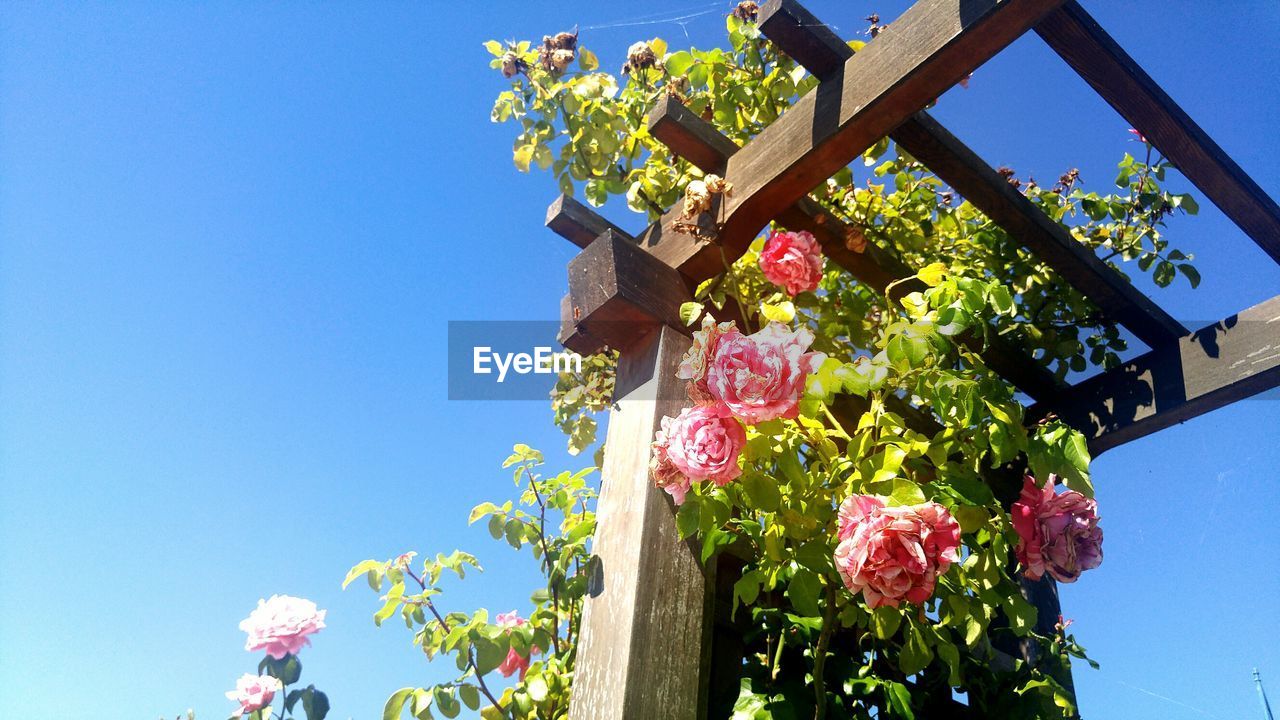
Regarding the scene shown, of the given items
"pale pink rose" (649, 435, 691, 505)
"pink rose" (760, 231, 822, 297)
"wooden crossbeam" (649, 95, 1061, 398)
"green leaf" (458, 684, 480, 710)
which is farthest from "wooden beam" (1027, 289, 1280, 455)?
"green leaf" (458, 684, 480, 710)

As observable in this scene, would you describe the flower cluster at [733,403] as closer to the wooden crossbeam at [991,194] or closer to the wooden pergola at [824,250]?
the wooden pergola at [824,250]

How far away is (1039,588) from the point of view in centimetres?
228

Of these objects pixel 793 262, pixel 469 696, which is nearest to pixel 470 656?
pixel 469 696

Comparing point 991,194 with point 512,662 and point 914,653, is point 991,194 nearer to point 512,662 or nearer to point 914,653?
point 914,653

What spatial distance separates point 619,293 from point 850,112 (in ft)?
1.63

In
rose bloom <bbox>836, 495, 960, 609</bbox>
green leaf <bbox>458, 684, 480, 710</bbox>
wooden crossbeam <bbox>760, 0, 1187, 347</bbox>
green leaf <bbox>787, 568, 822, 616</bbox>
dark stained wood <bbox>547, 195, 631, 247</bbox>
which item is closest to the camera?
rose bloom <bbox>836, 495, 960, 609</bbox>

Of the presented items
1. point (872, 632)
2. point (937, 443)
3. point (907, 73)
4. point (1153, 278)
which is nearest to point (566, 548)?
point (872, 632)

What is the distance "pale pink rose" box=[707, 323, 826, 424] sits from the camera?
45.0 inches

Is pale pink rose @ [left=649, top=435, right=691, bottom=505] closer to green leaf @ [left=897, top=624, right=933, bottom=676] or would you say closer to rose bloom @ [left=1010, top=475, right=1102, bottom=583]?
green leaf @ [left=897, top=624, right=933, bottom=676]

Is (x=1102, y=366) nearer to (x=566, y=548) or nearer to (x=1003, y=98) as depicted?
(x=1003, y=98)

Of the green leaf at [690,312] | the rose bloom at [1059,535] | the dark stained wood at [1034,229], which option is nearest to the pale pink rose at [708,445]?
the green leaf at [690,312]

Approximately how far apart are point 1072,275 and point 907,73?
2.94 ft

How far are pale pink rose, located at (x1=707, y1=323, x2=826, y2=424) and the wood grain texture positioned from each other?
0.85ft

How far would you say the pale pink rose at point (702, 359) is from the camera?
123 cm
